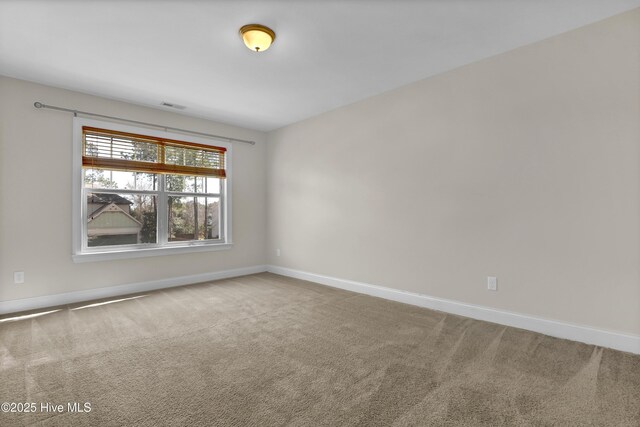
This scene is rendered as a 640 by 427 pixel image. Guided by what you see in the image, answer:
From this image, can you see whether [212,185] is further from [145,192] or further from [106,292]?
[106,292]

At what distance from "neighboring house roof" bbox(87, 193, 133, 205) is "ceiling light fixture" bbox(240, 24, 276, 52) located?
2.82 metres

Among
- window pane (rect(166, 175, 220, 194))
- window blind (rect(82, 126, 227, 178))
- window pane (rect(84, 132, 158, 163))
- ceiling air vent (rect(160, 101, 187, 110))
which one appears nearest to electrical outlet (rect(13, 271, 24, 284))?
window blind (rect(82, 126, 227, 178))

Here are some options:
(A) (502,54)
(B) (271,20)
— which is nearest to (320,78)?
(B) (271,20)

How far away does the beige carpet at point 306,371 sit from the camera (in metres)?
1.63

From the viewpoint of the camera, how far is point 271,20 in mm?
2385

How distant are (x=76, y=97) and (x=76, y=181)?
1.01 metres

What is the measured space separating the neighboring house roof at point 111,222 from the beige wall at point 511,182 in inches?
111

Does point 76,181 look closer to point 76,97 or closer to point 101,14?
point 76,97

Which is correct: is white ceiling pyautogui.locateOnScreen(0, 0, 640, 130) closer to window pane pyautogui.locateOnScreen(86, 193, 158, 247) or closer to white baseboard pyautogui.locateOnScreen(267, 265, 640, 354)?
window pane pyautogui.locateOnScreen(86, 193, 158, 247)

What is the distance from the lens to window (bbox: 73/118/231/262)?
3809mm

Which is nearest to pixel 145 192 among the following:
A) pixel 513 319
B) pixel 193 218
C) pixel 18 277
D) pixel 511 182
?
pixel 193 218

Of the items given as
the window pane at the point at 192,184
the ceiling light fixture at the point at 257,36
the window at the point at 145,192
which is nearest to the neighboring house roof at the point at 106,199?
the window at the point at 145,192

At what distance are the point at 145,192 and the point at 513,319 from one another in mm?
4596

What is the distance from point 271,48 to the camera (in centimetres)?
279
